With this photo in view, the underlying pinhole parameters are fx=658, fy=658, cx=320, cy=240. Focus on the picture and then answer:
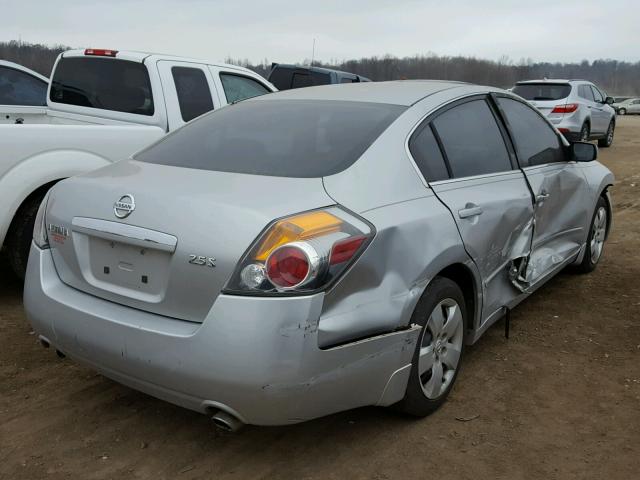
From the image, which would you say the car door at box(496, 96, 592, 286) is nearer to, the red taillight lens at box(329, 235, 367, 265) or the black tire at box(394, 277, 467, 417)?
the black tire at box(394, 277, 467, 417)

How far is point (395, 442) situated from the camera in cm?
296

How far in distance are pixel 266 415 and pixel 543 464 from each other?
1.25 m

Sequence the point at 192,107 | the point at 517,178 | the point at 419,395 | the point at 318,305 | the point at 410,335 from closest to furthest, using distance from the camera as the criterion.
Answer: the point at 318,305 < the point at 410,335 < the point at 419,395 < the point at 517,178 < the point at 192,107

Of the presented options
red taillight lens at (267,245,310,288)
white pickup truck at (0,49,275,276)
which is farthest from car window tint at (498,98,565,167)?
white pickup truck at (0,49,275,276)

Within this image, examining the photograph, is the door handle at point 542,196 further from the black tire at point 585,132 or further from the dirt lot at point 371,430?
the black tire at point 585,132

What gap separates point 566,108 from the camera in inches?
595

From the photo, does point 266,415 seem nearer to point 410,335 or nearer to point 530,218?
point 410,335

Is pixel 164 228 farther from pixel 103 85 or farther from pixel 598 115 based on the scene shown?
pixel 598 115

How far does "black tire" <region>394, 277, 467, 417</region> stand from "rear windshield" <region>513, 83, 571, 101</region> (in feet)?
44.1

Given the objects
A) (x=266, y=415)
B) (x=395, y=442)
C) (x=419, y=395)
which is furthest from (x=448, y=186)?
(x=266, y=415)

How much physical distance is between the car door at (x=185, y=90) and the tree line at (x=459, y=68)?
82.6 inches

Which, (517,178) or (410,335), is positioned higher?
(517,178)

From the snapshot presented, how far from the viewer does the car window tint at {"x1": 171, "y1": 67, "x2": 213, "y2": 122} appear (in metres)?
5.88

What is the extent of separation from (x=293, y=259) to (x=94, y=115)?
14.1ft
